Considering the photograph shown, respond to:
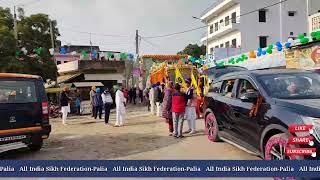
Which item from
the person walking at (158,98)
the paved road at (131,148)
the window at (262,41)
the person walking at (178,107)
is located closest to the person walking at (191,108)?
the paved road at (131,148)

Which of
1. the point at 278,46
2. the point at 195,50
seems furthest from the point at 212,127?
the point at 195,50

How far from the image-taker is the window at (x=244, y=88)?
6701 mm

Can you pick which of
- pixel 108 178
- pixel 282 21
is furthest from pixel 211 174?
pixel 282 21

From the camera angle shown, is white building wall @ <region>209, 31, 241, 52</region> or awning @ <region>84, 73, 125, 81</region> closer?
awning @ <region>84, 73, 125, 81</region>

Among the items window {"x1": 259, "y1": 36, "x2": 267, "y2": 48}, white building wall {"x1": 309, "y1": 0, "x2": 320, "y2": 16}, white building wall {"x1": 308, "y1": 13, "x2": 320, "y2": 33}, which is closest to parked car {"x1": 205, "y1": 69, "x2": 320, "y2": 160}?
white building wall {"x1": 308, "y1": 13, "x2": 320, "y2": 33}

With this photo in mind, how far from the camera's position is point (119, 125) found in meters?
13.9

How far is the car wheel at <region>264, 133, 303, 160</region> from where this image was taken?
5.07 meters

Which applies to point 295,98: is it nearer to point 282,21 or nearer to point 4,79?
point 4,79

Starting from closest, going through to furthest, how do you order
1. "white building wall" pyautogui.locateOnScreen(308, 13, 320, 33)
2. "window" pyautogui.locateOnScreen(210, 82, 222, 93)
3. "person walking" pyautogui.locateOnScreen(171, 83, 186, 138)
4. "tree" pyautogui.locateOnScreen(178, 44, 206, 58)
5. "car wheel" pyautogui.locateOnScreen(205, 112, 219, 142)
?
"car wheel" pyautogui.locateOnScreen(205, 112, 219, 142) → "window" pyautogui.locateOnScreen(210, 82, 222, 93) → "person walking" pyautogui.locateOnScreen(171, 83, 186, 138) → "white building wall" pyautogui.locateOnScreen(308, 13, 320, 33) → "tree" pyautogui.locateOnScreen(178, 44, 206, 58)

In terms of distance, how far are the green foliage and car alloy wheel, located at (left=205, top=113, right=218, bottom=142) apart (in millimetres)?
14036

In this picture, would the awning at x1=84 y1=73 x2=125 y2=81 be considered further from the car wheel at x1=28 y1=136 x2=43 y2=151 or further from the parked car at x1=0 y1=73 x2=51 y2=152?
the parked car at x1=0 y1=73 x2=51 y2=152

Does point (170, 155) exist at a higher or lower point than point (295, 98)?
lower

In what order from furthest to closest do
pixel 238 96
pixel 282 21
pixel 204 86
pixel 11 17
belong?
pixel 282 21, pixel 11 17, pixel 204 86, pixel 238 96

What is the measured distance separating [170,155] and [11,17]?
19.8m
